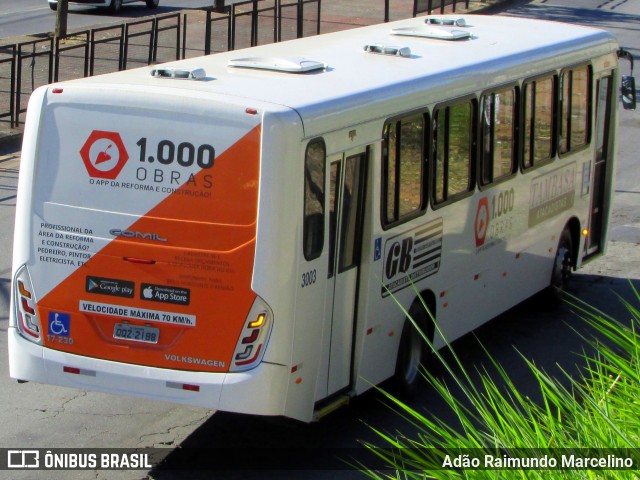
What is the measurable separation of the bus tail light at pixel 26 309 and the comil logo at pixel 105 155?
910 millimetres

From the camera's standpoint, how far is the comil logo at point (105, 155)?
7.95m

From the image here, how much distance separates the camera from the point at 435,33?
11789 millimetres

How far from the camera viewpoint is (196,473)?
327 inches

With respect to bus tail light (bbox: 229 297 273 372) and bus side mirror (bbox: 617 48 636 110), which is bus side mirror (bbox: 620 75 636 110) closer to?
bus side mirror (bbox: 617 48 636 110)

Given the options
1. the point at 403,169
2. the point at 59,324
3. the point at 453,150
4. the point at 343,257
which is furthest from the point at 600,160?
the point at 59,324

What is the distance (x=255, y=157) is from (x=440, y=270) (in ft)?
9.90

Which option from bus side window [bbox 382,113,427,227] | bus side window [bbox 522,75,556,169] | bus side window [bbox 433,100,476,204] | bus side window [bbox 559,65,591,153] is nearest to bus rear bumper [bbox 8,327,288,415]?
bus side window [bbox 382,113,427,227]

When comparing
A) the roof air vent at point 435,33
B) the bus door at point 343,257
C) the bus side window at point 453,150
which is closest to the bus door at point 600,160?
the roof air vent at point 435,33

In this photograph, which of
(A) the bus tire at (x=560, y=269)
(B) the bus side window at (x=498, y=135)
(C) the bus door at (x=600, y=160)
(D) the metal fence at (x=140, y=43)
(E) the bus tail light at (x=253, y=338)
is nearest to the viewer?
(E) the bus tail light at (x=253, y=338)

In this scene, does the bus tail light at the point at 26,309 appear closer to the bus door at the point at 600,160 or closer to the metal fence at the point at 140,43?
the bus door at the point at 600,160

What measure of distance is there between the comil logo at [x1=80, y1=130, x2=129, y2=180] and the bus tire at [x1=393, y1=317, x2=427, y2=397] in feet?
9.69

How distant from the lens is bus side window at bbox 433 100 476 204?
392 inches

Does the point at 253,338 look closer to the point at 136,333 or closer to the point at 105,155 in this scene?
the point at 136,333

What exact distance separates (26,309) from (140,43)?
15851 millimetres
